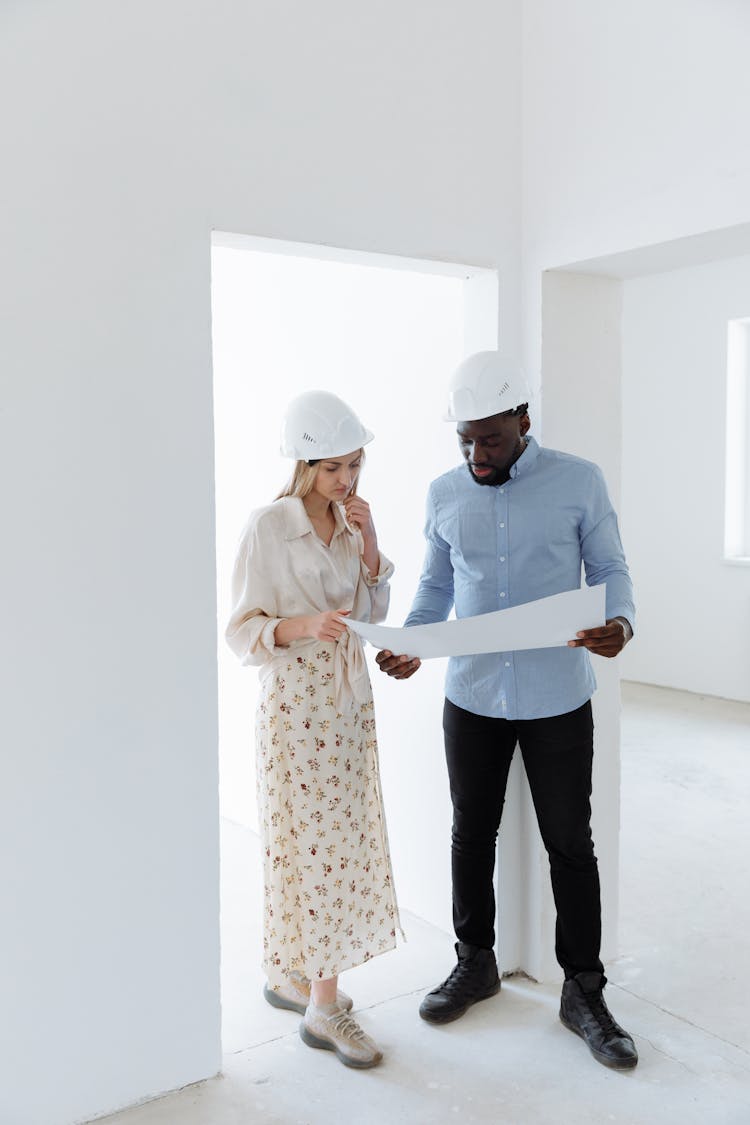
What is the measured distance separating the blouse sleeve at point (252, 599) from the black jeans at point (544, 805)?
1.93ft

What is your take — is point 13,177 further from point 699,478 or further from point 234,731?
point 699,478

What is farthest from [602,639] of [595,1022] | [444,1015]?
[444,1015]

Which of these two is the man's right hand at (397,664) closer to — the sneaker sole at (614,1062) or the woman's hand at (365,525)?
the woman's hand at (365,525)

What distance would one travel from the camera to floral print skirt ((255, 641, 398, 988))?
8.27 ft

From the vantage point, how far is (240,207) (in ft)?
7.88

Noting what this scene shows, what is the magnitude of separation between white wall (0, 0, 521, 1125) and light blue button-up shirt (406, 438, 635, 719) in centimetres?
67

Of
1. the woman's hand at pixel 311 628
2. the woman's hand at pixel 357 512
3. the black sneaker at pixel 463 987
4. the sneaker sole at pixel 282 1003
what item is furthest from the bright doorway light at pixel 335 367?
the sneaker sole at pixel 282 1003

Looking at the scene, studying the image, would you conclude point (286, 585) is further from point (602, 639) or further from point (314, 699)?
point (602, 639)

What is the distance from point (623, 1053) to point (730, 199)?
6.56 ft

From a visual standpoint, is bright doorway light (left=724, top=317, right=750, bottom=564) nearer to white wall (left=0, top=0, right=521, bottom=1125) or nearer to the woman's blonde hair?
white wall (left=0, top=0, right=521, bottom=1125)

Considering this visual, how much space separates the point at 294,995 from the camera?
112 inches

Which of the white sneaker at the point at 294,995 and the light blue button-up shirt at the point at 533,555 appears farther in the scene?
the white sneaker at the point at 294,995

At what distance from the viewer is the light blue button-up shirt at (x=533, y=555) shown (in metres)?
2.58

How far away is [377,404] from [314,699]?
130 centimetres
